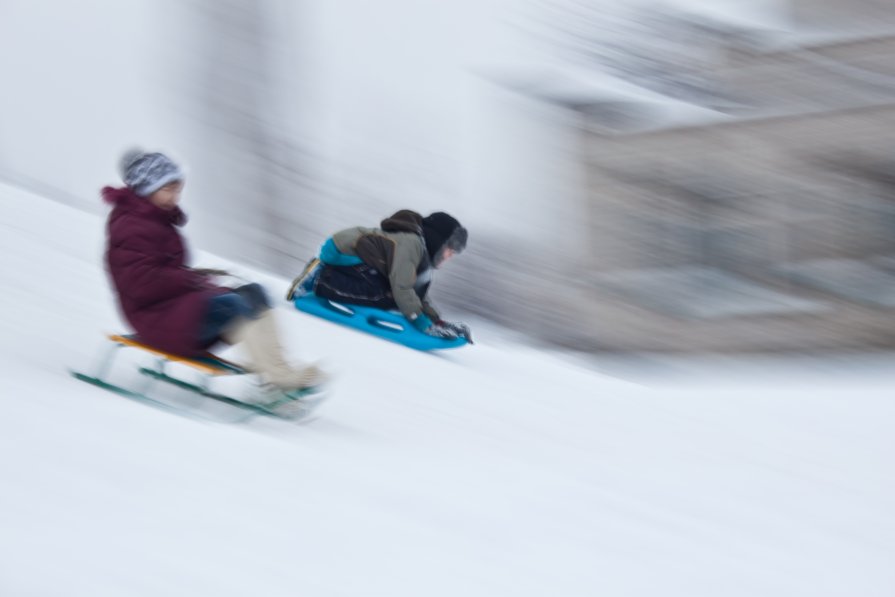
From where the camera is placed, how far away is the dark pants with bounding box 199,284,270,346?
4.12 meters

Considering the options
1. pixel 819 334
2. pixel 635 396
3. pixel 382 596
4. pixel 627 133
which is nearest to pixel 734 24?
pixel 627 133

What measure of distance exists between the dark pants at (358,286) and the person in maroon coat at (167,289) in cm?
269

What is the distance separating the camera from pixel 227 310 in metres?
4.13

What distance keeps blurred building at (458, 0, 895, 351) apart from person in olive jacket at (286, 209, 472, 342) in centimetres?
799

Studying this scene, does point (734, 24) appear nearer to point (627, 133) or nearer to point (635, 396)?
point (627, 133)

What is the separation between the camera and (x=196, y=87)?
22000 mm

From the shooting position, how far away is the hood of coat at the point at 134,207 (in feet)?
13.6

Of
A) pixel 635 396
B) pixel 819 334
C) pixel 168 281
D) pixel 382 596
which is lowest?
pixel 382 596

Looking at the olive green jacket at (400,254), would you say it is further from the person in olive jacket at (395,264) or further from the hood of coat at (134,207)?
the hood of coat at (134,207)

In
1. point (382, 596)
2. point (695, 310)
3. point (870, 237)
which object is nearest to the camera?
point (382, 596)

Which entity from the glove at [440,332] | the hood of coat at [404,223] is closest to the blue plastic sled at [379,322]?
the glove at [440,332]

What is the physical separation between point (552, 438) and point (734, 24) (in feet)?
38.2

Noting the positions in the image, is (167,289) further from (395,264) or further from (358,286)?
(358,286)

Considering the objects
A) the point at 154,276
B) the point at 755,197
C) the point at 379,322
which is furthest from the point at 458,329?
the point at 755,197
